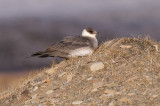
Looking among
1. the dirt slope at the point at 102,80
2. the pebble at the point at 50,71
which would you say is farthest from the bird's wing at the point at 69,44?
the pebble at the point at 50,71

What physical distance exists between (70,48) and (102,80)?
285 cm

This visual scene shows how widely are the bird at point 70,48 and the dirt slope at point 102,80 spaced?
387 mm

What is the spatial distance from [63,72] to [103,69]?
1.37 m

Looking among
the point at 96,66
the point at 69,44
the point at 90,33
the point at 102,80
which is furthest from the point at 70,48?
the point at 102,80

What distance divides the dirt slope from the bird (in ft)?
1.27

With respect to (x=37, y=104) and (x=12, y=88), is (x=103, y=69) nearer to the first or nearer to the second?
(x=37, y=104)

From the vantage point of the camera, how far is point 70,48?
1198 cm

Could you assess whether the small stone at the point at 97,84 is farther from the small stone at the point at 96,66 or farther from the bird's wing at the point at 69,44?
the bird's wing at the point at 69,44

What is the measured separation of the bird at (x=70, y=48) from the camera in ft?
39.3

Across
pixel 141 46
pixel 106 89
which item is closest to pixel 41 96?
pixel 106 89

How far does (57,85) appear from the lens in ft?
32.9

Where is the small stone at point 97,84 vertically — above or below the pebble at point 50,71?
below

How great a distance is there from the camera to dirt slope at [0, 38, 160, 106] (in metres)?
8.46

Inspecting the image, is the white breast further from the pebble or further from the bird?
the pebble
